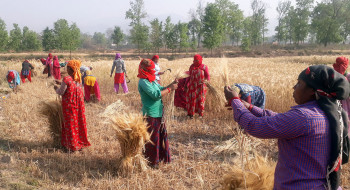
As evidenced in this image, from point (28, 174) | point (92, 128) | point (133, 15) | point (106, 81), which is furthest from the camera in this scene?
A: point (133, 15)

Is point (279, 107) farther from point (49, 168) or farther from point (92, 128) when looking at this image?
point (49, 168)

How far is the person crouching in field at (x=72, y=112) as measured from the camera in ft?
13.9

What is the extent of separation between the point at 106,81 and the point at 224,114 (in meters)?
7.61

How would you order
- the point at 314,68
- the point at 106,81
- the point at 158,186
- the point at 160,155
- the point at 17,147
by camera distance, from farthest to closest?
the point at 106,81, the point at 17,147, the point at 160,155, the point at 158,186, the point at 314,68

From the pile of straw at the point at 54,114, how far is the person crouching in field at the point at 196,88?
3162 mm

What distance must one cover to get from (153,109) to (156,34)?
43.4 metres

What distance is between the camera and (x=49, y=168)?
3.77 m

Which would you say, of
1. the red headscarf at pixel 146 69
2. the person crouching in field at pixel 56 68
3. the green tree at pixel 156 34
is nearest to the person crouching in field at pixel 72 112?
the red headscarf at pixel 146 69

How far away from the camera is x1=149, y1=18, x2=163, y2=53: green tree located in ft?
149

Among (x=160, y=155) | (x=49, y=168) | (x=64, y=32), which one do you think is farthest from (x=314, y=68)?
(x=64, y=32)

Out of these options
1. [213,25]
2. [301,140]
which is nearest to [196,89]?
[301,140]

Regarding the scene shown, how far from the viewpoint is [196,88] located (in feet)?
20.5

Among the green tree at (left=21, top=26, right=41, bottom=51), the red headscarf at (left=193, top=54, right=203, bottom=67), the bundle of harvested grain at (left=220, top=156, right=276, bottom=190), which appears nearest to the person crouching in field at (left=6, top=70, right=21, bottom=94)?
the red headscarf at (left=193, top=54, right=203, bottom=67)

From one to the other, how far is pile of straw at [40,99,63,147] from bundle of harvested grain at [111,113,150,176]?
59.0 inches
